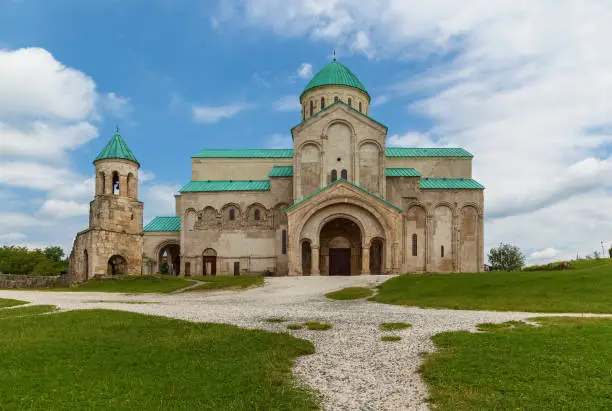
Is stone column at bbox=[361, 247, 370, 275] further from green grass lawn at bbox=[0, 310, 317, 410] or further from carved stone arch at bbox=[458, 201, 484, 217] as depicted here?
green grass lawn at bbox=[0, 310, 317, 410]

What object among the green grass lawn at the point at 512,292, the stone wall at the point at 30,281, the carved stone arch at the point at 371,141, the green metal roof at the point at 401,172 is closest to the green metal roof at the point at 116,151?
the stone wall at the point at 30,281

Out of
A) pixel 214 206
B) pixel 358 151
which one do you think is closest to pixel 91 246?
pixel 214 206

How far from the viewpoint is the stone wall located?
4541 cm

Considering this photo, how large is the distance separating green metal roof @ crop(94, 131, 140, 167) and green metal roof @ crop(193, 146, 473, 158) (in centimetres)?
823

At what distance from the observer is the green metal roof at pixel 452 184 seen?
46.2 metres

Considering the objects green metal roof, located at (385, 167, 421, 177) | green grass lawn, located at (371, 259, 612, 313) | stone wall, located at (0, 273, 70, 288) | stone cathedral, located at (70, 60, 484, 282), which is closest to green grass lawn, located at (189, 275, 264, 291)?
stone cathedral, located at (70, 60, 484, 282)

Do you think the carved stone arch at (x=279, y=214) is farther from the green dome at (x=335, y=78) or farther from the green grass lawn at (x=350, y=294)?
the green grass lawn at (x=350, y=294)

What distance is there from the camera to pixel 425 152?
51.2 metres

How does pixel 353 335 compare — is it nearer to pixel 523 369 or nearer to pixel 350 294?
pixel 523 369

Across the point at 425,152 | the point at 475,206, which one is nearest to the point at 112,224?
the point at 425,152

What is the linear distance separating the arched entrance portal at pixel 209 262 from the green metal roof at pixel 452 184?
2221cm

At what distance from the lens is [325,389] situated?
9.65 metres

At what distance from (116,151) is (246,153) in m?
14.5

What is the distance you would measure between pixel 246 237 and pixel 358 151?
45.8 feet
